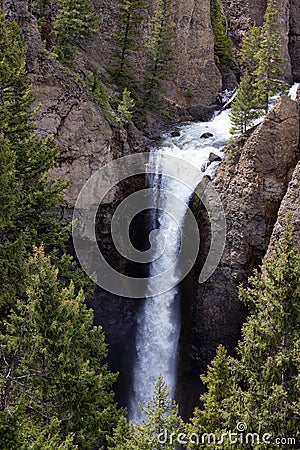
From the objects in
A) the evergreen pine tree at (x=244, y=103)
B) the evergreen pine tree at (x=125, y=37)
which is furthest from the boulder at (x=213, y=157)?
the evergreen pine tree at (x=125, y=37)

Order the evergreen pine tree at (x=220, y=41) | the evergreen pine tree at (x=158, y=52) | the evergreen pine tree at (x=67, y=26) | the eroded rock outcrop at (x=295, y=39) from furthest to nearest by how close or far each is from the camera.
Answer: the eroded rock outcrop at (x=295, y=39), the evergreen pine tree at (x=220, y=41), the evergreen pine tree at (x=158, y=52), the evergreen pine tree at (x=67, y=26)

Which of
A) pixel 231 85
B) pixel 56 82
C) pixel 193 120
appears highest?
pixel 231 85

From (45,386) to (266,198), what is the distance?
589 inches

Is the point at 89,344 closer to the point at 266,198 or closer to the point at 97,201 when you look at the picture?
the point at 97,201

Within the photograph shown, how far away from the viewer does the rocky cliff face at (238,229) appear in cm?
2203

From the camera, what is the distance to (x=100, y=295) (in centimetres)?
2472

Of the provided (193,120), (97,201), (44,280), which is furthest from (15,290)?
(193,120)

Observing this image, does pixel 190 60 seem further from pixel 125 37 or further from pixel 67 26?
pixel 67 26

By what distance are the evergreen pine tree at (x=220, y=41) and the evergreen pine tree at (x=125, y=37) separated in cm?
908

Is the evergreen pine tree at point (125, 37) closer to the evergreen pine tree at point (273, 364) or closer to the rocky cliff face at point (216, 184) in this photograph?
the rocky cliff face at point (216, 184)

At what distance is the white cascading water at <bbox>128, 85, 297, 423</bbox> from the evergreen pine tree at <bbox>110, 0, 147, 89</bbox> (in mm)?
6711

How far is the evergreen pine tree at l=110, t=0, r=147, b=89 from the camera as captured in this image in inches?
1198

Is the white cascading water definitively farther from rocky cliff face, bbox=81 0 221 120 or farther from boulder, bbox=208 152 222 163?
rocky cliff face, bbox=81 0 221 120

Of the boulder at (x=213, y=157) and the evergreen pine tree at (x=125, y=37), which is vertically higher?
the evergreen pine tree at (x=125, y=37)
